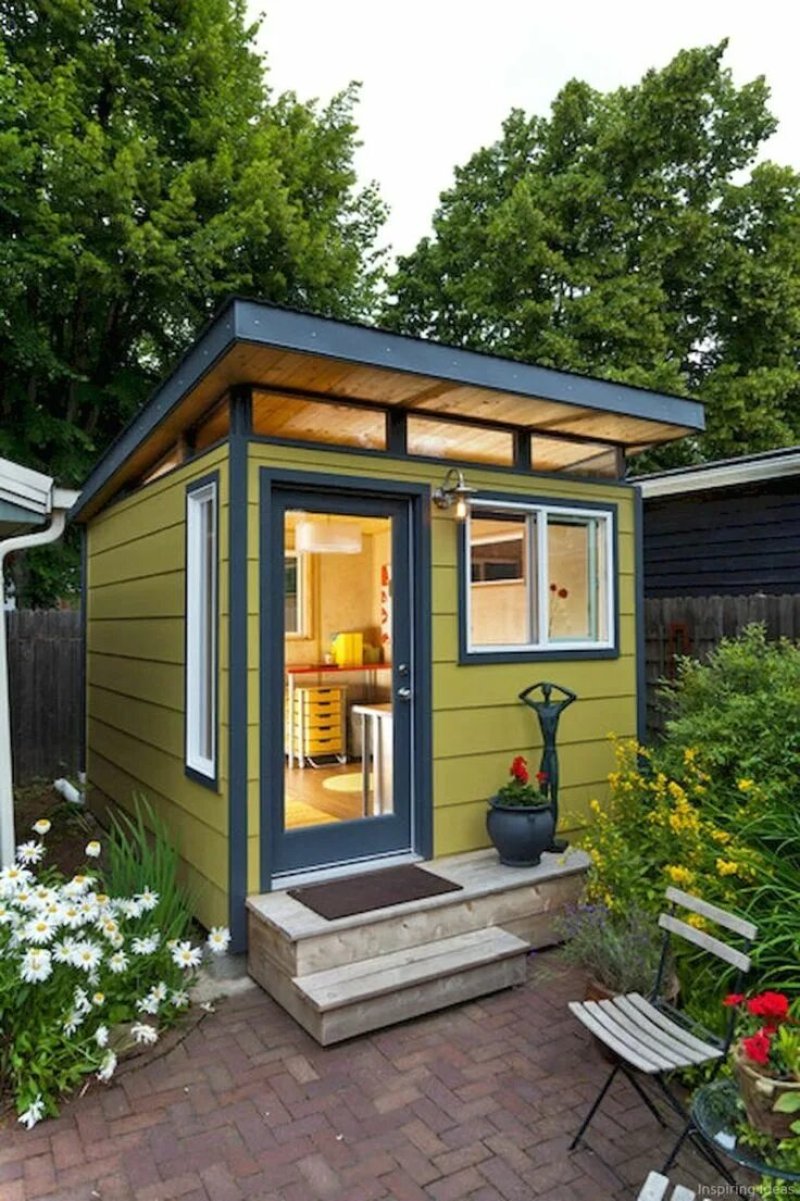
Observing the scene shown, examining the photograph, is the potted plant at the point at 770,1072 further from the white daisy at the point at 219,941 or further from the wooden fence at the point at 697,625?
the wooden fence at the point at 697,625

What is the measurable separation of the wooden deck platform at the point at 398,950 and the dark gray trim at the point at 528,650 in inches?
44.8

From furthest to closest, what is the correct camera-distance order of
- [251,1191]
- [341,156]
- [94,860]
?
[341,156], [94,860], [251,1191]

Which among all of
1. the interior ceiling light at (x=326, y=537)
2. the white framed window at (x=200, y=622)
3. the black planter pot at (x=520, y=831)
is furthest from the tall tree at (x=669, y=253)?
the black planter pot at (x=520, y=831)

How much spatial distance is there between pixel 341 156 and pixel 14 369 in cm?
A: 620

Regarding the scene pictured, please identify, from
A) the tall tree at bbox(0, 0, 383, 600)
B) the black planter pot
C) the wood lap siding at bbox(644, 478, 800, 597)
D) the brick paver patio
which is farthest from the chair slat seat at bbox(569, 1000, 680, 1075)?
the tall tree at bbox(0, 0, 383, 600)

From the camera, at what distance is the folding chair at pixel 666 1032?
6.67 feet

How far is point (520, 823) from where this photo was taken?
141 inches

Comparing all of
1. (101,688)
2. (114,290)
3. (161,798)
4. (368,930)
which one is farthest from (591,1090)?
(114,290)

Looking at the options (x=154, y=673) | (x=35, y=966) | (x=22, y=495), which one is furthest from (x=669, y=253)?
(x=35, y=966)

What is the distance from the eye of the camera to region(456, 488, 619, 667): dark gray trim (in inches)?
156

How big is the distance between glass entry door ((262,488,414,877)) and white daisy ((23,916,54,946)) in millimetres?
991

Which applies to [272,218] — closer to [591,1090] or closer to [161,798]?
[161,798]

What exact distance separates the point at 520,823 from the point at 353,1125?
1.59 m

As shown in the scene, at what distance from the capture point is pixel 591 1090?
2.46 m
